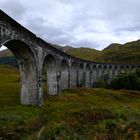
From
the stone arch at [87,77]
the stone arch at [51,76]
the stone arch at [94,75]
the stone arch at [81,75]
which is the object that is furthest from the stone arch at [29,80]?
the stone arch at [94,75]

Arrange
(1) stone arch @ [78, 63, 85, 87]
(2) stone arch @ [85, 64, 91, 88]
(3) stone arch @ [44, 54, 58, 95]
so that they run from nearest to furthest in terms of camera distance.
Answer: (3) stone arch @ [44, 54, 58, 95] → (1) stone arch @ [78, 63, 85, 87] → (2) stone arch @ [85, 64, 91, 88]

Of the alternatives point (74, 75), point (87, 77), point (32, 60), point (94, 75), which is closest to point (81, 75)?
point (87, 77)

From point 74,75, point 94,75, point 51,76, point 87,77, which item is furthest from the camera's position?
point 94,75

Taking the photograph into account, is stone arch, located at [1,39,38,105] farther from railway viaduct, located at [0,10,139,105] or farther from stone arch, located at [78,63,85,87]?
stone arch, located at [78,63,85,87]

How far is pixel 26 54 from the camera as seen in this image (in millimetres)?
35062

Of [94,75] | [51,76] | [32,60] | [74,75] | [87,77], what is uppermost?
[32,60]

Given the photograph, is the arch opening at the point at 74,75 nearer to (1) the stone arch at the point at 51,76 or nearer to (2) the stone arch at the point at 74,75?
(2) the stone arch at the point at 74,75

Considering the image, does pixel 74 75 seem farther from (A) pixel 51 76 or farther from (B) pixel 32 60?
(B) pixel 32 60

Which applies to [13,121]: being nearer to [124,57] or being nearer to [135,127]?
[135,127]

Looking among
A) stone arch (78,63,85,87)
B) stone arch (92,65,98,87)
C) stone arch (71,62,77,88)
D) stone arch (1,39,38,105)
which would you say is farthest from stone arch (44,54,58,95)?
stone arch (92,65,98,87)

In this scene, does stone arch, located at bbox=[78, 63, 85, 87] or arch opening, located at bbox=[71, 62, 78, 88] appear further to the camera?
stone arch, located at bbox=[78, 63, 85, 87]

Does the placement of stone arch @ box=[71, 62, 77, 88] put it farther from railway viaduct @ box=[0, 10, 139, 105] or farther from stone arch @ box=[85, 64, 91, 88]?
stone arch @ box=[85, 64, 91, 88]

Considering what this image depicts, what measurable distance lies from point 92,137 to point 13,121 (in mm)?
13739

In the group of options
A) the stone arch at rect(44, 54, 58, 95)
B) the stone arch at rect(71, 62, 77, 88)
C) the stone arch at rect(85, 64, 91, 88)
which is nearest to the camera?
the stone arch at rect(44, 54, 58, 95)
